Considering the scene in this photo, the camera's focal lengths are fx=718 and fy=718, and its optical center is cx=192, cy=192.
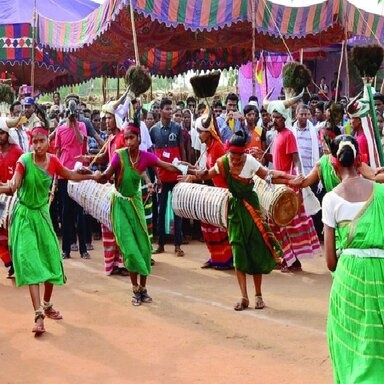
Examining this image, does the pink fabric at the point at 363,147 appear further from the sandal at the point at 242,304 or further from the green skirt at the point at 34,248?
the green skirt at the point at 34,248

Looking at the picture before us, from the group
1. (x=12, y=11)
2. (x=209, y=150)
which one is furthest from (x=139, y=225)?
(x=12, y=11)

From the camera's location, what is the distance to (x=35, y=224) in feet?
19.9

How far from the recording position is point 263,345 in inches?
216

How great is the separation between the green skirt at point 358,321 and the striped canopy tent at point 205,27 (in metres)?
8.04

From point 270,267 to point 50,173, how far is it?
2156 millimetres

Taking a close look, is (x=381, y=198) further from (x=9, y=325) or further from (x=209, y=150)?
(x=209, y=150)

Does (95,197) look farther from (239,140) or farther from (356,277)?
(356,277)

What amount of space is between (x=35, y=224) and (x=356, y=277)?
125 inches

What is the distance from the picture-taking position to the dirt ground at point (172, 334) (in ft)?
16.2

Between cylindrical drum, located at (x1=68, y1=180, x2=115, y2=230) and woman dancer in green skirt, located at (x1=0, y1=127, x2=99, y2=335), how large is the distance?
4.46ft

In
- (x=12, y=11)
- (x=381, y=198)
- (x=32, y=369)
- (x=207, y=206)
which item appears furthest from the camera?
(x=12, y=11)

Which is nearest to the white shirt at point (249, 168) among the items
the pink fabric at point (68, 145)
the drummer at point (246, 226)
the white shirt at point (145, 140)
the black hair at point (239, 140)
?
the drummer at point (246, 226)

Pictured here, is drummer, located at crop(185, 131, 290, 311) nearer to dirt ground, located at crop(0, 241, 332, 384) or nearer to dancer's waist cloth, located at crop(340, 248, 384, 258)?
dirt ground, located at crop(0, 241, 332, 384)

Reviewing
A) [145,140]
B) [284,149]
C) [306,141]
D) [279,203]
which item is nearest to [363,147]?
[279,203]
